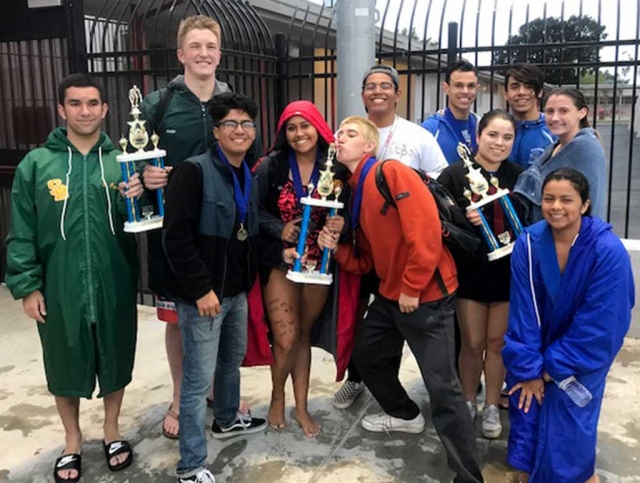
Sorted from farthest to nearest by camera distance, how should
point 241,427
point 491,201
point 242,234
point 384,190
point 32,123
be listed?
point 32,123 → point 241,427 → point 491,201 → point 242,234 → point 384,190

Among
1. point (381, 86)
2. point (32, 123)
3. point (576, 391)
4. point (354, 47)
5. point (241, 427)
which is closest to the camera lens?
point (576, 391)

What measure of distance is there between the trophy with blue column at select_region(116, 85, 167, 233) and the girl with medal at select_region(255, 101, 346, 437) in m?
0.52

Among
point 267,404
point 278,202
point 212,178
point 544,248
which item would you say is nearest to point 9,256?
point 212,178

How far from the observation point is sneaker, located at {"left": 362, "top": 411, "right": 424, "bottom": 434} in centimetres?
352

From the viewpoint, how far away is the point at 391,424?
11.7ft

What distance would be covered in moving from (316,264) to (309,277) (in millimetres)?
149

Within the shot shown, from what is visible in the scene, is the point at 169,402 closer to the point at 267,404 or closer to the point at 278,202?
the point at 267,404

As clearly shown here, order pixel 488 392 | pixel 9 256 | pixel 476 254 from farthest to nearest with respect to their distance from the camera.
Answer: pixel 488 392, pixel 476 254, pixel 9 256

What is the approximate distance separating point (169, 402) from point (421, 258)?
212cm

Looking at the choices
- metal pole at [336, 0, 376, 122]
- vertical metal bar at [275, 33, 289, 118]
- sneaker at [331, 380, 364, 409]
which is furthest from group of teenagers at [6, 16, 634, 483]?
vertical metal bar at [275, 33, 289, 118]

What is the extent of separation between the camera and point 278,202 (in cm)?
325

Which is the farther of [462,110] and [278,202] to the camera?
[462,110]

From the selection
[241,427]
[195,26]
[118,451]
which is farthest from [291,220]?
[118,451]

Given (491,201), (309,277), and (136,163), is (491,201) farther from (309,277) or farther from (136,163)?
(136,163)
